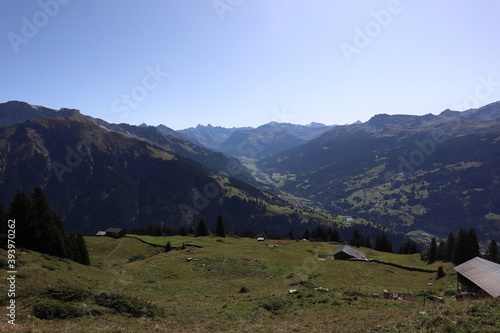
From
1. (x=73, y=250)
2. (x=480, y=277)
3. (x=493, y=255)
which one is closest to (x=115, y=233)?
(x=73, y=250)

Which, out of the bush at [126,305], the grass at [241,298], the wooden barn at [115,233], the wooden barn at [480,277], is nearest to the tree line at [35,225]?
the grass at [241,298]

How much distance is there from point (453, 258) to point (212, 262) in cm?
5862

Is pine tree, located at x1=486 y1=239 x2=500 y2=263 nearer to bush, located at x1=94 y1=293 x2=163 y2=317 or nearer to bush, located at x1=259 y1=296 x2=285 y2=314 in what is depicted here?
bush, located at x1=259 y1=296 x2=285 y2=314

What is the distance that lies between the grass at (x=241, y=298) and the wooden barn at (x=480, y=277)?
3.31 meters

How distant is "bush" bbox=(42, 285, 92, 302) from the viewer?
22656 millimetres

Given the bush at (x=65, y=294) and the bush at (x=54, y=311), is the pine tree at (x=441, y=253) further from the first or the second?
the bush at (x=54, y=311)

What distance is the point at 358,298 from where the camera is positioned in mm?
31344

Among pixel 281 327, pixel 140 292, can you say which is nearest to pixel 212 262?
pixel 140 292

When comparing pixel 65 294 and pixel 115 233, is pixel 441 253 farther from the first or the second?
pixel 115 233

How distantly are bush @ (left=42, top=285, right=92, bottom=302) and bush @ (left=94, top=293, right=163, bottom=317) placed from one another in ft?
3.94

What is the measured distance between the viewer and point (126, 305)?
2309 centimetres

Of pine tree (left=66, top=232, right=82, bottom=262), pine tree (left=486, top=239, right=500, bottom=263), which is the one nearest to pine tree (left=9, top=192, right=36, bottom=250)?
pine tree (left=66, top=232, right=82, bottom=262)

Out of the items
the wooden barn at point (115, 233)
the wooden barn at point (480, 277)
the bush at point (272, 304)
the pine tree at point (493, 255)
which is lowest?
the pine tree at point (493, 255)

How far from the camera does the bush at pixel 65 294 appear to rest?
2266 centimetres
